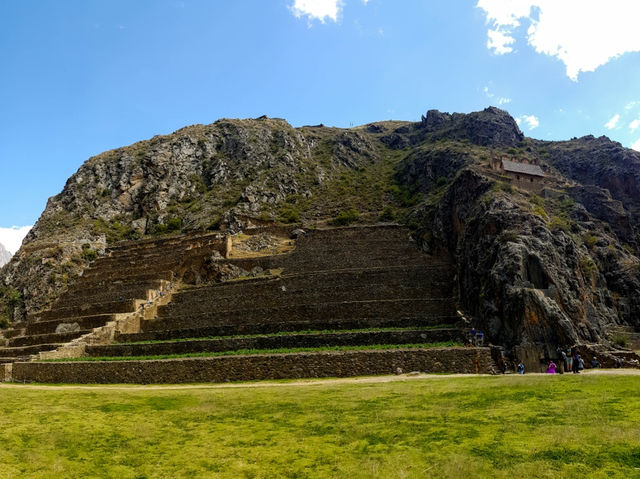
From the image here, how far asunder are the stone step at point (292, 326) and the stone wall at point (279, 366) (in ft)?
18.6

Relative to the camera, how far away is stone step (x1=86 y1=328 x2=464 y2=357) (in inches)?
974

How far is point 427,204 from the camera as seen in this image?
5272 cm

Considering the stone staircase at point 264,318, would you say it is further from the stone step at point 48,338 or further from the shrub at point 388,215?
the shrub at point 388,215

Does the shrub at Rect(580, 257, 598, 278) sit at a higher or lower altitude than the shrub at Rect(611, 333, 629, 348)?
higher

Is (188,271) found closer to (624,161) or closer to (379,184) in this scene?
(379,184)

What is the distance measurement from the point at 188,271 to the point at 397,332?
24.7 m

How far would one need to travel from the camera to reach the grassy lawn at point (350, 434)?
764 cm

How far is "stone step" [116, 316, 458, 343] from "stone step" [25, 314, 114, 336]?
15.9ft

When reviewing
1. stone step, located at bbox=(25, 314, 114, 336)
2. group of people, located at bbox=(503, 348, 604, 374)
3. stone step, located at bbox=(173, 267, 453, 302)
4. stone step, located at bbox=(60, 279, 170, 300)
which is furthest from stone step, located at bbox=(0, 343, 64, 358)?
group of people, located at bbox=(503, 348, 604, 374)

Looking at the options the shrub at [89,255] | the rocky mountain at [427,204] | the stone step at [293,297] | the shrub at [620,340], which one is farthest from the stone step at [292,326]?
the shrub at [89,255]

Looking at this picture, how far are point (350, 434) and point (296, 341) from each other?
15.9 metres

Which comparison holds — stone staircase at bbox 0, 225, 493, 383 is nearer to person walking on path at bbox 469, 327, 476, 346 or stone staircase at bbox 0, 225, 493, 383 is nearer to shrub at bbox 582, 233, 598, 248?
person walking on path at bbox 469, 327, 476, 346

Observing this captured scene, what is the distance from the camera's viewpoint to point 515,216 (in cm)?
2944

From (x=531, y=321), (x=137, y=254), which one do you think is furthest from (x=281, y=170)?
(x=531, y=321)
